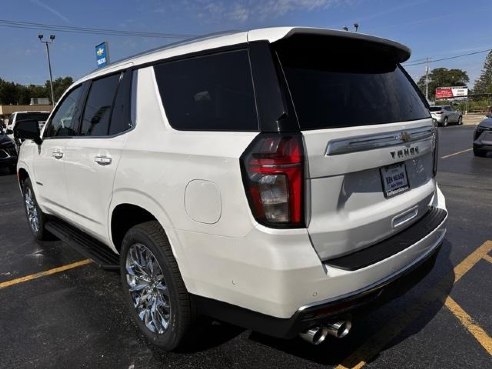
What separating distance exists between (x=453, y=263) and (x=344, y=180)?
2740 mm

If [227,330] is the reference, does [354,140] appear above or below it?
above

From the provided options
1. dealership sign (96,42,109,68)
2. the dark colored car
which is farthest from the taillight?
dealership sign (96,42,109,68)

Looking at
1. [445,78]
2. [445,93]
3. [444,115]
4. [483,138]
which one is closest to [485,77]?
[445,78]

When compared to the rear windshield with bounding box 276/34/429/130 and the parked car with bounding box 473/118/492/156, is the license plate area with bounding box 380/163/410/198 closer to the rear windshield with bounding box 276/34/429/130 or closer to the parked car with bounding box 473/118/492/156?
the rear windshield with bounding box 276/34/429/130

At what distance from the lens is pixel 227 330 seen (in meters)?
3.29

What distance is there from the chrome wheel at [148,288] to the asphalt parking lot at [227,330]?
0.66 feet

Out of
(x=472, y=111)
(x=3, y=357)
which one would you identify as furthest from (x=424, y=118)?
(x=472, y=111)

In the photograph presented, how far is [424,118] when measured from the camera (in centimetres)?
328

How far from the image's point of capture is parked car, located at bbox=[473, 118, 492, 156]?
507 inches

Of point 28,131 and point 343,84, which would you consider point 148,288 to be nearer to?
point 343,84

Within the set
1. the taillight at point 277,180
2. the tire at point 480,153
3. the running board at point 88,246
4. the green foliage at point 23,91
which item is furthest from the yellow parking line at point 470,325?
the green foliage at point 23,91

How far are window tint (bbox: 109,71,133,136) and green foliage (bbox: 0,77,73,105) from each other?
102731mm

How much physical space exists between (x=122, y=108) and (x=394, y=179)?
1.94 meters

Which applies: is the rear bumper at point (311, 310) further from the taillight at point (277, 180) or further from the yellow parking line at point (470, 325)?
the yellow parking line at point (470, 325)
